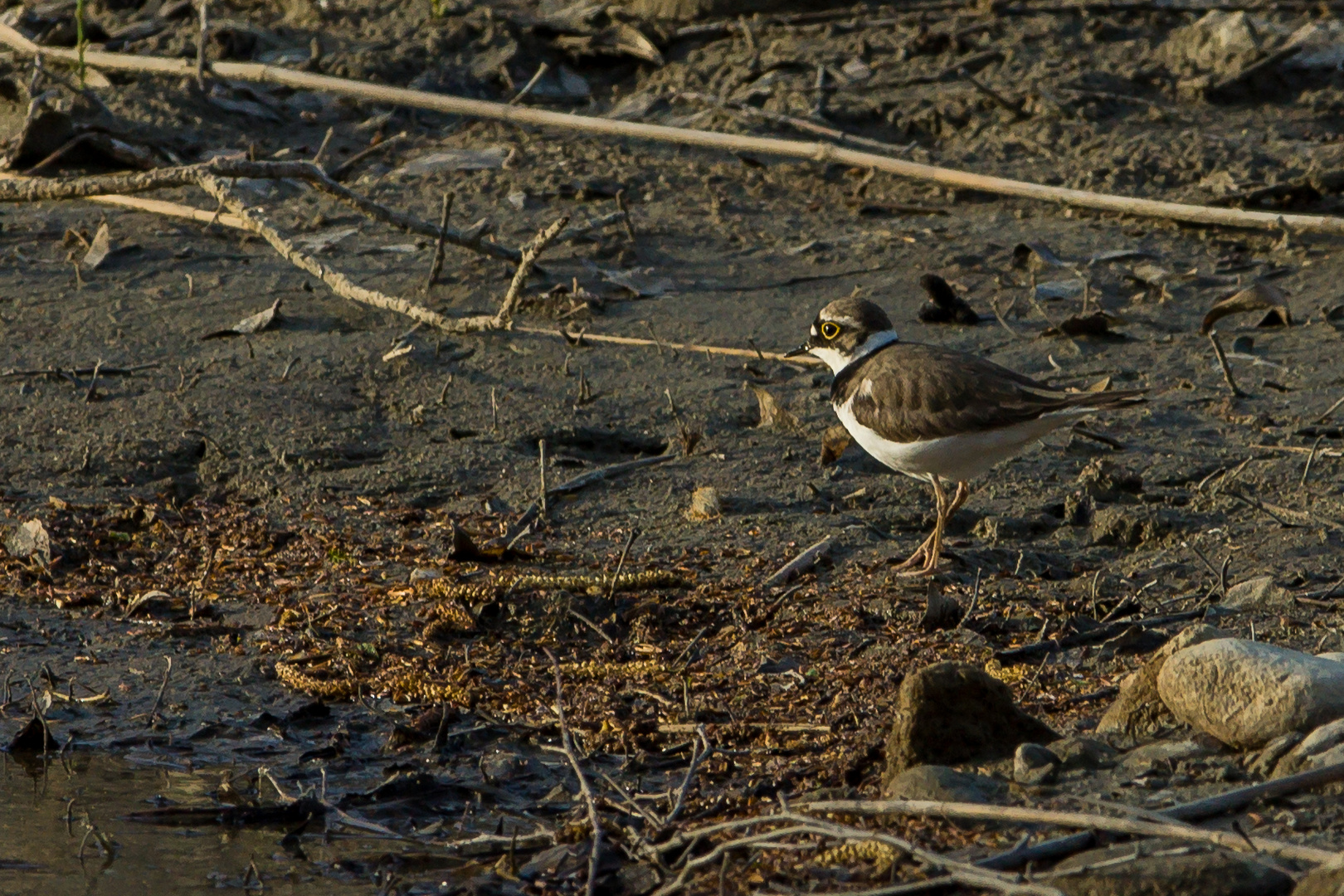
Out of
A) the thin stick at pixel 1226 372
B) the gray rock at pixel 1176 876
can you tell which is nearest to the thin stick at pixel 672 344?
the thin stick at pixel 1226 372

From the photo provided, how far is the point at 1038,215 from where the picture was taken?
8.87 meters

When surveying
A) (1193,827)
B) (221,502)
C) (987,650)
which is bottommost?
(221,502)

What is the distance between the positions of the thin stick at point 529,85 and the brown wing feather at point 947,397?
4073mm

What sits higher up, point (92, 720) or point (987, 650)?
point (987, 650)

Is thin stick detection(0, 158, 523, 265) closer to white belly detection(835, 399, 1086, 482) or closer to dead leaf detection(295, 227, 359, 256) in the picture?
dead leaf detection(295, 227, 359, 256)

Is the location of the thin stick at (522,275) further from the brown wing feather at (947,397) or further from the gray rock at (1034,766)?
the gray rock at (1034,766)

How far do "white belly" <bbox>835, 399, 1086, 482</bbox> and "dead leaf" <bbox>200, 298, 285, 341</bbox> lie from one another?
3.15 m

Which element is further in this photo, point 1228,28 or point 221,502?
point 1228,28

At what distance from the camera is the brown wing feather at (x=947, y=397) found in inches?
230

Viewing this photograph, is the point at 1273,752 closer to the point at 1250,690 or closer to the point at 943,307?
the point at 1250,690

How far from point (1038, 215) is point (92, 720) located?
5.49 m

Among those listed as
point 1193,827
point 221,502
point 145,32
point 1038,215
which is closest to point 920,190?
point 1038,215

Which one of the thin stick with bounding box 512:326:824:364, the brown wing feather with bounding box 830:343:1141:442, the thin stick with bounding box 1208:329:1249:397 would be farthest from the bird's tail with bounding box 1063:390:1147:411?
the thin stick with bounding box 512:326:824:364

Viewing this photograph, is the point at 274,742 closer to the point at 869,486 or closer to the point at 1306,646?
the point at 869,486
